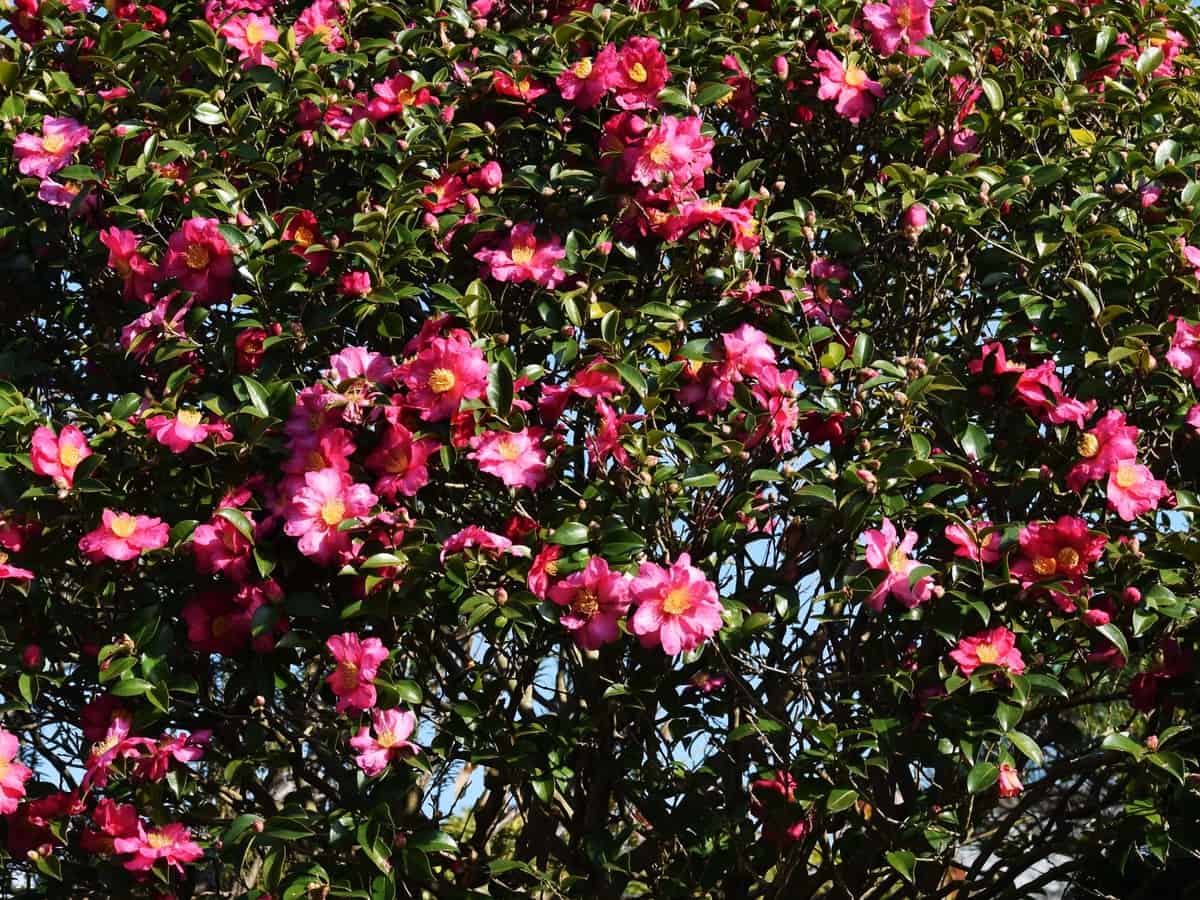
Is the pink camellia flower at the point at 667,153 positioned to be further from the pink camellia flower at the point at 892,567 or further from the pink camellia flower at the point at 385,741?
the pink camellia flower at the point at 385,741

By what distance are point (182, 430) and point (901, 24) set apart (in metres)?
1.39

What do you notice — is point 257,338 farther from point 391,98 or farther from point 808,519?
point 808,519

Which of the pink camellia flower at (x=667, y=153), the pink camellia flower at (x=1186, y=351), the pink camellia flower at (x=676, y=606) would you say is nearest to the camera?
the pink camellia flower at (x=676, y=606)

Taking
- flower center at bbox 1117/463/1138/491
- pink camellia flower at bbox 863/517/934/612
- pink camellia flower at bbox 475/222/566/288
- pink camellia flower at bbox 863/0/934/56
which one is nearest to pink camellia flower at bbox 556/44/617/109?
pink camellia flower at bbox 475/222/566/288

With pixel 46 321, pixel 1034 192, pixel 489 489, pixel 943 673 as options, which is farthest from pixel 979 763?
pixel 46 321

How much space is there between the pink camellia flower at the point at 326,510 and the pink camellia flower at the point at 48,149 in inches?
31.6

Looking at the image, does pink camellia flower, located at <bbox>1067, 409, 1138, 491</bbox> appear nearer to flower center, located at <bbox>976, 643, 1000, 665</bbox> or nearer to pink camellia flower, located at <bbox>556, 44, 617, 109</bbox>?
flower center, located at <bbox>976, 643, 1000, 665</bbox>

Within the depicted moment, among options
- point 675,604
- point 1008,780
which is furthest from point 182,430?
point 1008,780

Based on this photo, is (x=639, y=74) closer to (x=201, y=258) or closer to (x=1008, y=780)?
(x=201, y=258)

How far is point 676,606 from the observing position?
77.2 inches

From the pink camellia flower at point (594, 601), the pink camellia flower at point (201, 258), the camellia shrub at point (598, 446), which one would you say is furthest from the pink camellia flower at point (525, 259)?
the pink camellia flower at point (594, 601)

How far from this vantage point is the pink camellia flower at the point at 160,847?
6.94ft

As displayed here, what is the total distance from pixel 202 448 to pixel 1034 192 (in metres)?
1.44

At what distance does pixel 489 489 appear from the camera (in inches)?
89.1
